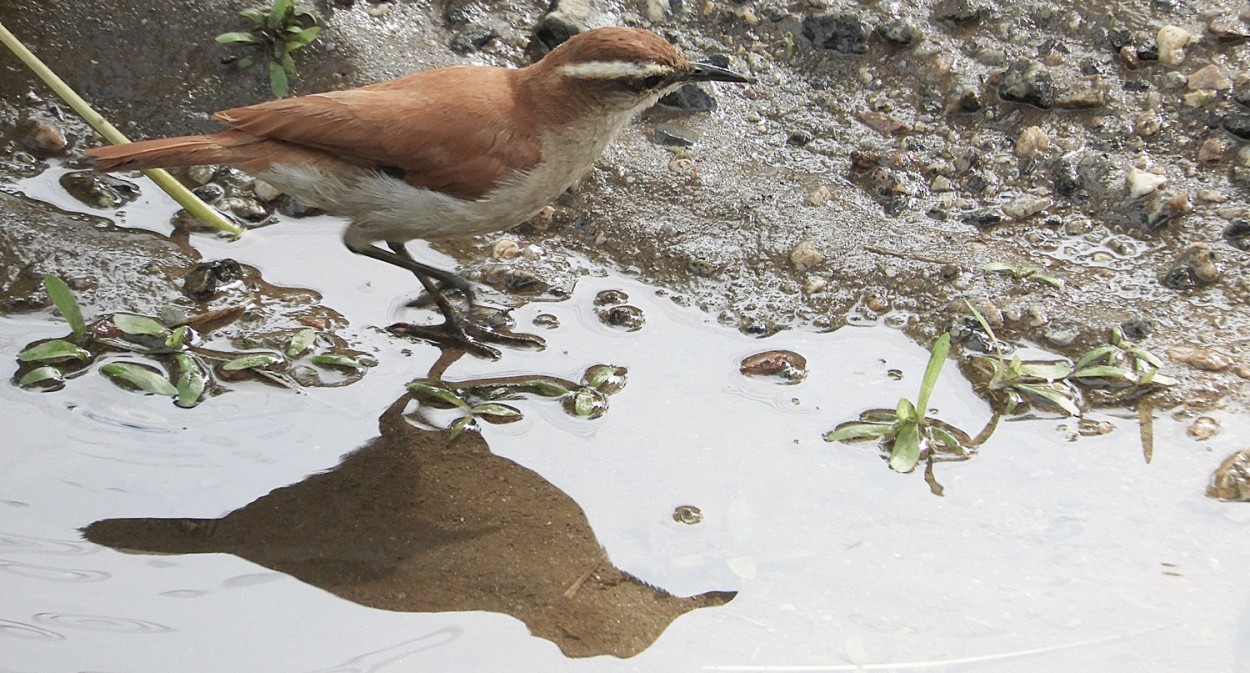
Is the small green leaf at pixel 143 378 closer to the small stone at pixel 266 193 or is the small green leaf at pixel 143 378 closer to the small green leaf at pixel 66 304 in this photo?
the small green leaf at pixel 66 304

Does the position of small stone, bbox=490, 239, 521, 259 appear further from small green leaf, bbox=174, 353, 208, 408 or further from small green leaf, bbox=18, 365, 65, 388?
small green leaf, bbox=18, 365, 65, 388

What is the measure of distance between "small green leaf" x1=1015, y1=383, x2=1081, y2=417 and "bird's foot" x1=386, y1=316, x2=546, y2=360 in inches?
76.3

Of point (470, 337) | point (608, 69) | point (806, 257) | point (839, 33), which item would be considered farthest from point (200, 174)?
point (839, 33)

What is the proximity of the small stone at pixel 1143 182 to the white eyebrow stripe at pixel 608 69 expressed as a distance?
237 cm

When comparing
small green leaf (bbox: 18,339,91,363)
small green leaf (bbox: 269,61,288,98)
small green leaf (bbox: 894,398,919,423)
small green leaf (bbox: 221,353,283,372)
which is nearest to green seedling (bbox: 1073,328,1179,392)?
small green leaf (bbox: 894,398,919,423)

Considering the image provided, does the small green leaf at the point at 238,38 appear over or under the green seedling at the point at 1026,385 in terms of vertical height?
over

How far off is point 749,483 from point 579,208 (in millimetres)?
2078

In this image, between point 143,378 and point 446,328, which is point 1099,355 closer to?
point 446,328

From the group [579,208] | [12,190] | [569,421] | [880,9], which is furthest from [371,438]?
[880,9]

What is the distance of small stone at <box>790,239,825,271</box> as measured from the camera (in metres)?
5.36

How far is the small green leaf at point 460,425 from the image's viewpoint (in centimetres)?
447

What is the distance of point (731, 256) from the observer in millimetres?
5449

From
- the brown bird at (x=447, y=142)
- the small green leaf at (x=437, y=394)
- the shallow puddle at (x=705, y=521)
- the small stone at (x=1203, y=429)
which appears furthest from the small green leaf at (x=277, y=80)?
the small stone at (x=1203, y=429)

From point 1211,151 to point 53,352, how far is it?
5236 millimetres
